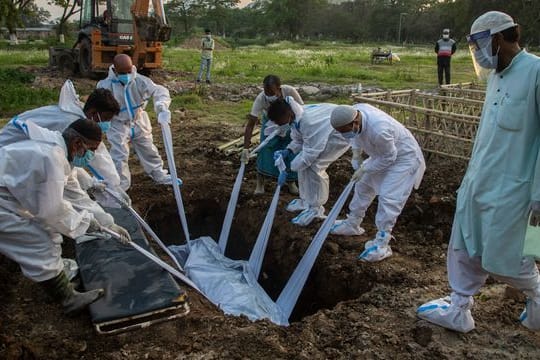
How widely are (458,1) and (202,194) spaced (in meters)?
37.5

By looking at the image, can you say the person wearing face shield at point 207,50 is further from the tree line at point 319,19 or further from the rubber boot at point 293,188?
the tree line at point 319,19

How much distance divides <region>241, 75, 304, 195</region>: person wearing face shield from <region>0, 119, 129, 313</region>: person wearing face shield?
2554mm

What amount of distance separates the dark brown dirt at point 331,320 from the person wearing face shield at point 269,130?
0.50 m

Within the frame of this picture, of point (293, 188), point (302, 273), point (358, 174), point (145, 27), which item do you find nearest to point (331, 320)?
point (302, 273)

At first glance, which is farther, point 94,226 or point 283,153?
point 283,153

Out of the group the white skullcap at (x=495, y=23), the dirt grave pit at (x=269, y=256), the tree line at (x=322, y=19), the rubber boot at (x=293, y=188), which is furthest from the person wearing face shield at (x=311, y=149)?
the tree line at (x=322, y=19)

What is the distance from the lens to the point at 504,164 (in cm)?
278

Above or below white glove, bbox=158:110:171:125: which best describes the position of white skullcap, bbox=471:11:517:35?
above

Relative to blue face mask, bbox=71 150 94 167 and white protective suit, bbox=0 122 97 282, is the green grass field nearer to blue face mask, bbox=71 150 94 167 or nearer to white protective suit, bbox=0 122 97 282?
blue face mask, bbox=71 150 94 167

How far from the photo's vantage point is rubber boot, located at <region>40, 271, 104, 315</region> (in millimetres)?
3254

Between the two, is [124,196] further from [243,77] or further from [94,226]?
[243,77]

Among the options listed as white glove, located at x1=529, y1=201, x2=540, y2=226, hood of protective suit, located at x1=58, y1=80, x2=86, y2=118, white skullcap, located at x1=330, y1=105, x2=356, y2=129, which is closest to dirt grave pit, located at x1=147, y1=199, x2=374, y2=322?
white skullcap, located at x1=330, y1=105, x2=356, y2=129

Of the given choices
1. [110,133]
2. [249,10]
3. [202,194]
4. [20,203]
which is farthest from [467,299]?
[249,10]

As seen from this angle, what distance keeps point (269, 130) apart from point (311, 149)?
1126 millimetres
